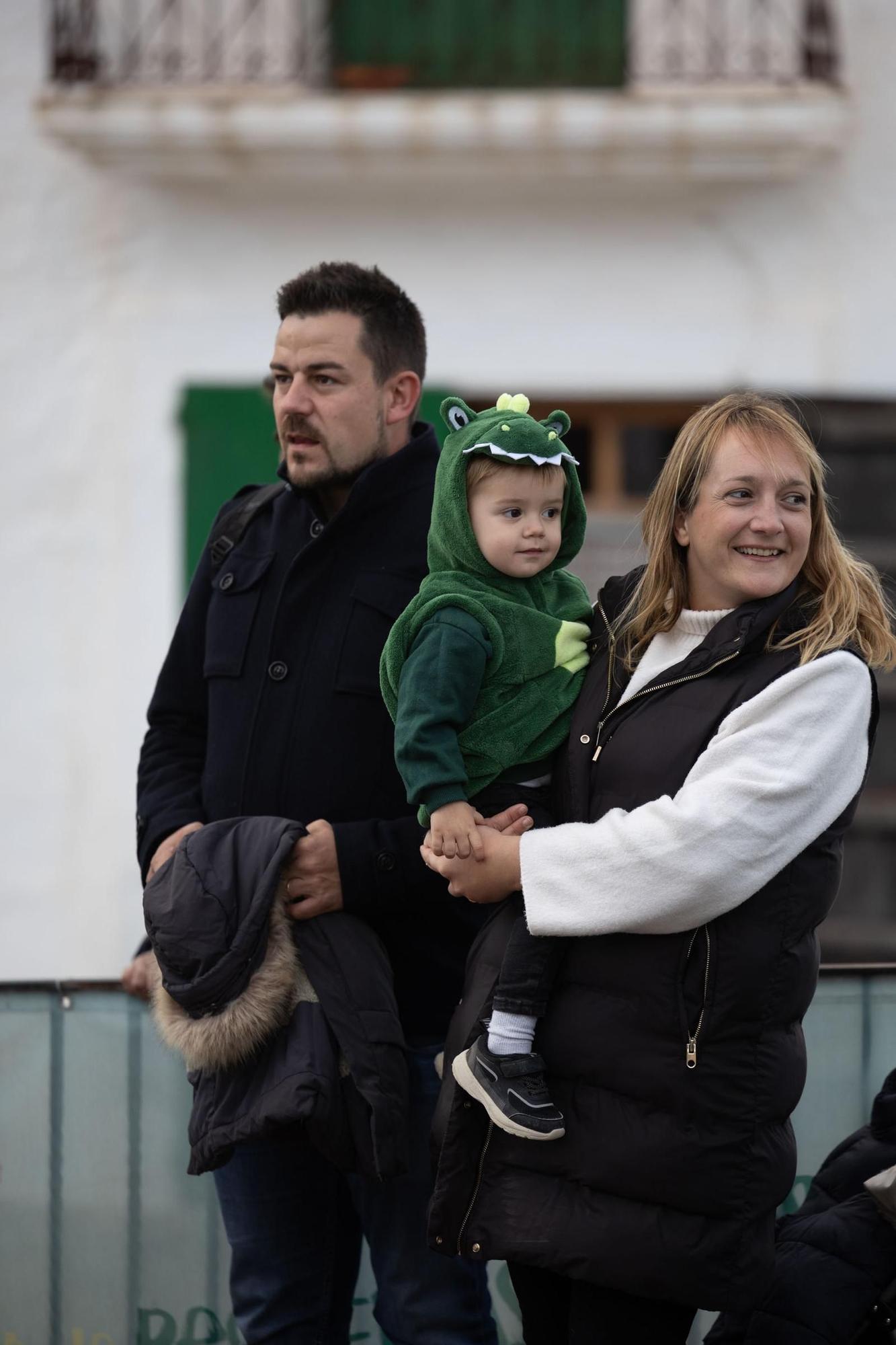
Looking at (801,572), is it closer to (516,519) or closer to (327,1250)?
(516,519)

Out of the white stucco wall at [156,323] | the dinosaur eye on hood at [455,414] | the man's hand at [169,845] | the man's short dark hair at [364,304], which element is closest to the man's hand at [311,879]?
the man's hand at [169,845]

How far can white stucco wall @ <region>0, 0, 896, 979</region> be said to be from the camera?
6.69 m

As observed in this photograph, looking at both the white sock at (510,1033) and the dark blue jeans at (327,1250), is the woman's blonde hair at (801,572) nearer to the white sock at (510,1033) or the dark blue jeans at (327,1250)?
the white sock at (510,1033)

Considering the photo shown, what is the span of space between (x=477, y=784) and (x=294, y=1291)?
0.92m

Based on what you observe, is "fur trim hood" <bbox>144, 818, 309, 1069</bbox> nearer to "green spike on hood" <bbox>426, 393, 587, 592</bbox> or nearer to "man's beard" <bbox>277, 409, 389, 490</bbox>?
"green spike on hood" <bbox>426, 393, 587, 592</bbox>

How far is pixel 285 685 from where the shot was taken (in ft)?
9.01

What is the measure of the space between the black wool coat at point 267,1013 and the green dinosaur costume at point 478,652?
309 millimetres

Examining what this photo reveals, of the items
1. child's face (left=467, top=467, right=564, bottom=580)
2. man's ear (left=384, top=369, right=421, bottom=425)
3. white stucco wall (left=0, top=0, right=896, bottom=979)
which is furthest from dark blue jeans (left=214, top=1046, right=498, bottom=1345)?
white stucco wall (left=0, top=0, right=896, bottom=979)

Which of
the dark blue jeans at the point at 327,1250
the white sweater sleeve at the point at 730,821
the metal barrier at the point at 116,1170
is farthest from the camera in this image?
the metal barrier at the point at 116,1170

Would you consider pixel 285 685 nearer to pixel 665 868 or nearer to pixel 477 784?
pixel 477 784

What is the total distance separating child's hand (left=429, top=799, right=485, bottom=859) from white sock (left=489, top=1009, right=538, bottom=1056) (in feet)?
0.72

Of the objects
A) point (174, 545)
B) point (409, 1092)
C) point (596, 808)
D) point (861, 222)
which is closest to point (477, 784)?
point (596, 808)

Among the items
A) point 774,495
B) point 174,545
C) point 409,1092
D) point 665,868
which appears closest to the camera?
point 665,868

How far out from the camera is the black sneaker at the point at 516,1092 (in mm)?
2207
